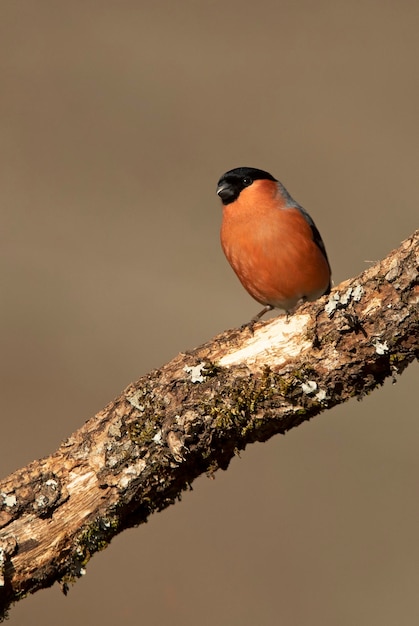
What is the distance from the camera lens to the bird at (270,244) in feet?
13.9

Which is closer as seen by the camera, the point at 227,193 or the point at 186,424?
the point at 186,424

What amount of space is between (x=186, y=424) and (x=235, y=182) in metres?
2.46

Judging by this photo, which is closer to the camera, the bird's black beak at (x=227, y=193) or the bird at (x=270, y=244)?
the bird at (x=270, y=244)

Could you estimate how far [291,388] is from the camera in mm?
2559

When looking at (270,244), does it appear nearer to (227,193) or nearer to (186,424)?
(227,193)

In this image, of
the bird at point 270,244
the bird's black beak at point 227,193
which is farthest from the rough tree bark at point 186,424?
the bird's black beak at point 227,193

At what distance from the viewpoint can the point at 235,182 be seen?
4.63m

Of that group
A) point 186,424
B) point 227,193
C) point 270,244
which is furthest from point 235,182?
point 186,424

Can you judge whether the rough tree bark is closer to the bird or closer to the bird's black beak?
the bird

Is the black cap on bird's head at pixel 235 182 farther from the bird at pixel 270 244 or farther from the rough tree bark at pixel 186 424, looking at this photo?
the rough tree bark at pixel 186 424

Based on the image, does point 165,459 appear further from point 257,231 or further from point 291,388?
point 257,231

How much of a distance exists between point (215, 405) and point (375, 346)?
63 centimetres

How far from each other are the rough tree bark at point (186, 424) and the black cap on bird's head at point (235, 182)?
6.67ft

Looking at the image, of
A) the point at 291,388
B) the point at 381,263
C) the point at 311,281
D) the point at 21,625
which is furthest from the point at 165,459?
the point at 21,625
